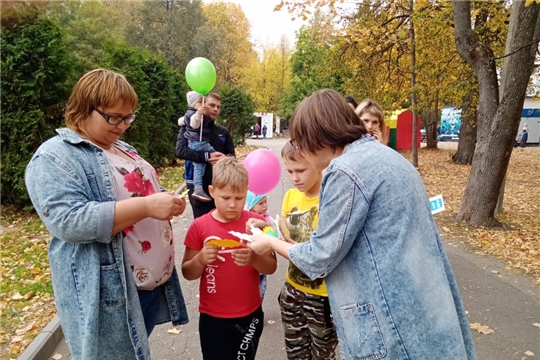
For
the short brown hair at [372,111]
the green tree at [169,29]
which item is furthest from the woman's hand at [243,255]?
the green tree at [169,29]

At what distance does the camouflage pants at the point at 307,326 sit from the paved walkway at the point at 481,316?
3.05 feet

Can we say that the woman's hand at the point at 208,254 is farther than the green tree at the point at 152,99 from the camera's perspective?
No

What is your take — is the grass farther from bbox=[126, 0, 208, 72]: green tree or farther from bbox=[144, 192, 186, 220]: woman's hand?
bbox=[126, 0, 208, 72]: green tree

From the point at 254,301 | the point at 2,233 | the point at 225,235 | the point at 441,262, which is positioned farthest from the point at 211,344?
the point at 2,233

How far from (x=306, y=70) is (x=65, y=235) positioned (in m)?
39.9

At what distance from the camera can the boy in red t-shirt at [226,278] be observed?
7.13ft

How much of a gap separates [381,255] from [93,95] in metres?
1.38

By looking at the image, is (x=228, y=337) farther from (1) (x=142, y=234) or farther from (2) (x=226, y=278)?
(1) (x=142, y=234)

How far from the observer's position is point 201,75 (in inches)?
165

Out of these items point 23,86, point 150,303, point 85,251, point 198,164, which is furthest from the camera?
point 23,86

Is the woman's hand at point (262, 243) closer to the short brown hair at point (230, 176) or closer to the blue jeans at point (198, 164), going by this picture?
the short brown hair at point (230, 176)

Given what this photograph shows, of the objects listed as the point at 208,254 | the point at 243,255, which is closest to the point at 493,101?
the point at 243,255

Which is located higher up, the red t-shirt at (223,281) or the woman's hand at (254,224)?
the woman's hand at (254,224)

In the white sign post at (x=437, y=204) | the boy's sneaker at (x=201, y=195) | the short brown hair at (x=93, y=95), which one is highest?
the short brown hair at (x=93, y=95)
